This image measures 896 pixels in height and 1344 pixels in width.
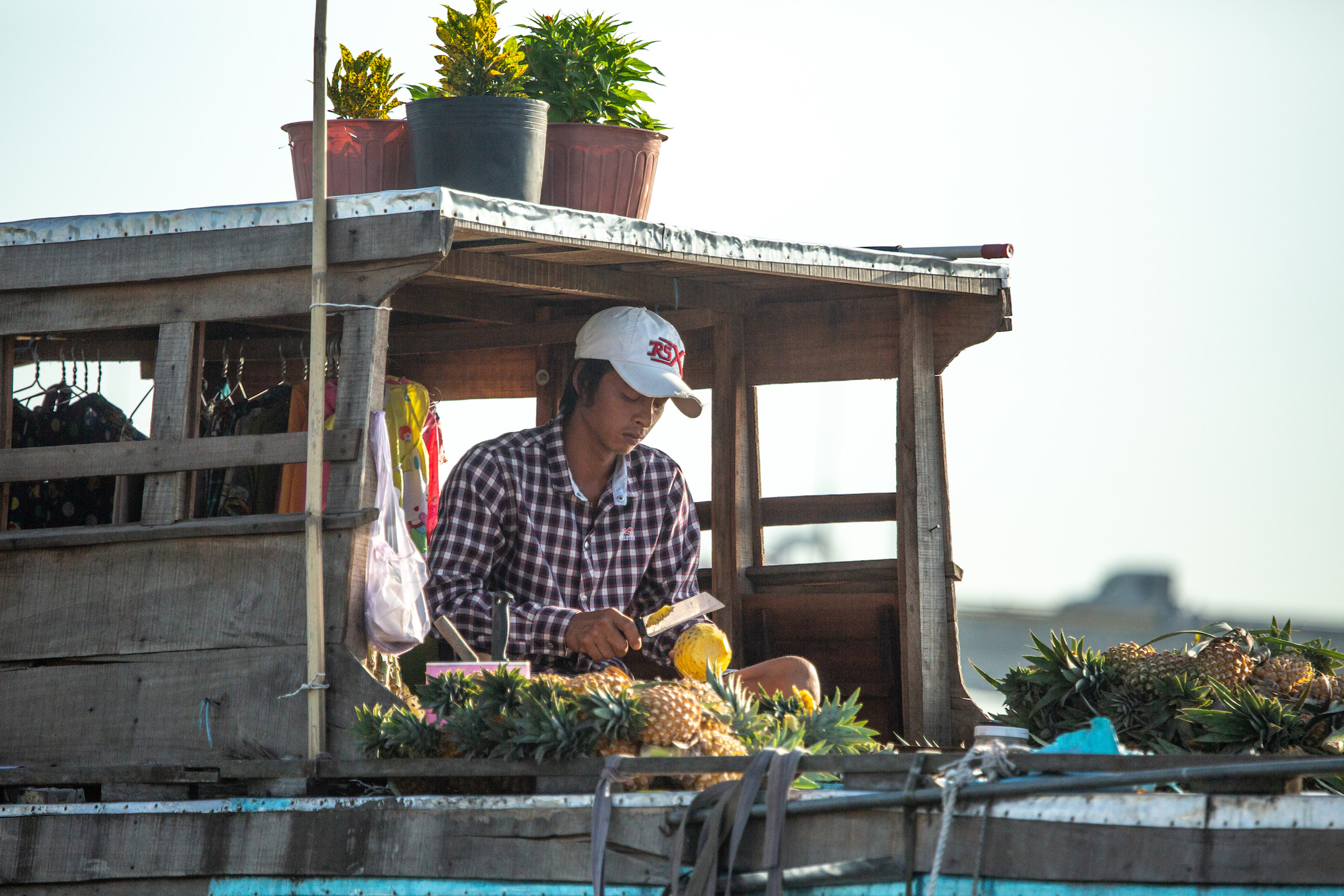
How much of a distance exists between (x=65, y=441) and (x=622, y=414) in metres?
2.16

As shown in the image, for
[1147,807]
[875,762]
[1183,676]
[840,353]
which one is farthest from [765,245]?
[1147,807]

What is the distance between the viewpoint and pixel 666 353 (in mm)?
5219

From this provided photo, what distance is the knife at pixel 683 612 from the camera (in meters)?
4.70

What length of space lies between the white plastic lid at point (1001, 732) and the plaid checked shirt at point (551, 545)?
64.6 inches

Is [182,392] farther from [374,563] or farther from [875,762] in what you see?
[875,762]

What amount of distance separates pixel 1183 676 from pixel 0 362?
12.4ft

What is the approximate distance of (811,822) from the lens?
3.09 metres

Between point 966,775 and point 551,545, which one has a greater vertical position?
point 551,545

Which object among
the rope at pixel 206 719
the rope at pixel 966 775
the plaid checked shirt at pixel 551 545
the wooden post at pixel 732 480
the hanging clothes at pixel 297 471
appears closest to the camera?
the rope at pixel 966 775

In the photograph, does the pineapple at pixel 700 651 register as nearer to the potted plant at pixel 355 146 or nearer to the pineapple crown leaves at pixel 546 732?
the pineapple crown leaves at pixel 546 732

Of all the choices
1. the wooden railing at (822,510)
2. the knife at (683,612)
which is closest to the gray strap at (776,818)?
the knife at (683,612)

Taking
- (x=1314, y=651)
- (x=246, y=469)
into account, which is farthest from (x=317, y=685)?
(x=1314, y=651)

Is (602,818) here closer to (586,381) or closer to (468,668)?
(468,668)

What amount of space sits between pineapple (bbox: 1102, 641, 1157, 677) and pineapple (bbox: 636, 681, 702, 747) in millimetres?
1560
